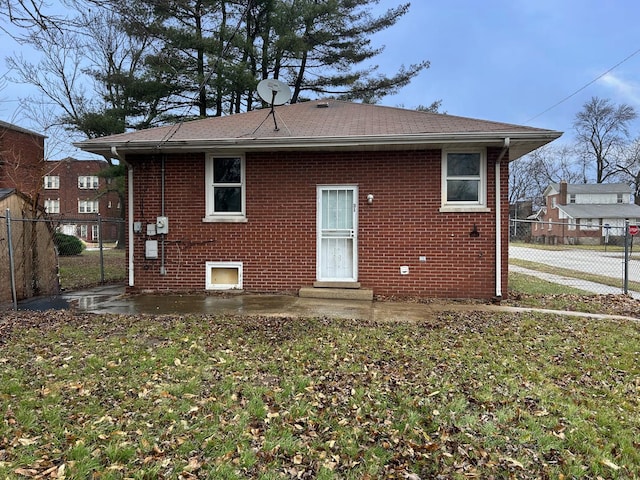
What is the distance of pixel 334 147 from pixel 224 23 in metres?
12.3

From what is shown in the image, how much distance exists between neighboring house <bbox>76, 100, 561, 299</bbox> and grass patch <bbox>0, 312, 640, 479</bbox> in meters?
2.66

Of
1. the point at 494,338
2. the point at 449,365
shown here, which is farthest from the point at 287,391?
the point at 494,338

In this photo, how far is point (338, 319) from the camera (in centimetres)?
612

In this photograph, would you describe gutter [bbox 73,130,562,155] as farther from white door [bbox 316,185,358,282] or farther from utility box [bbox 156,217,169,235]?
utility box [bbox 156,217,169,235]

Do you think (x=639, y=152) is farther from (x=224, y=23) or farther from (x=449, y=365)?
(x=449, y=365)

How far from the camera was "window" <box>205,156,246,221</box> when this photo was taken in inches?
330

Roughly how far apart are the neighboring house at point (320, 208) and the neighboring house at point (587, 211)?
38.6 m

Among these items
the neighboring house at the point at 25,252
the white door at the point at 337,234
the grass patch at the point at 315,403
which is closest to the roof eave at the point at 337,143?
the white door at the point at 337,234

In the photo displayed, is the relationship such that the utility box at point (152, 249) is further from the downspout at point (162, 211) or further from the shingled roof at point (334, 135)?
the shingled roof at point (334, 135)

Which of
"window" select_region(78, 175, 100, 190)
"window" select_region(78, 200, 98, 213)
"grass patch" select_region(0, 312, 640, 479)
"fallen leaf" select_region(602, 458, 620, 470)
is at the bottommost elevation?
"fallen leaf" select_region(602, 458, 620, 470)

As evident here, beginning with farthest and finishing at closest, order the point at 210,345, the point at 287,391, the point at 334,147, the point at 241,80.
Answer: the point at 241,80
the point at 334,147
the point at 210,345
the point at 287,391

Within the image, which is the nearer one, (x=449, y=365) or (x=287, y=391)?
(x=287, y=391)

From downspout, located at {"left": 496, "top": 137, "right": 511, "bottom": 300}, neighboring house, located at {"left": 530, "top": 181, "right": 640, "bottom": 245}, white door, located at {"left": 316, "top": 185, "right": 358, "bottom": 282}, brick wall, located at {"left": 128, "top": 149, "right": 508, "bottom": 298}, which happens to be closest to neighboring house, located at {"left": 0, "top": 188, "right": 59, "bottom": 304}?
brick wall, located at {"left": 128, "top": 149, "right": 508, "bottom": 298}

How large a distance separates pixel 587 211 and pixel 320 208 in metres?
47.4
